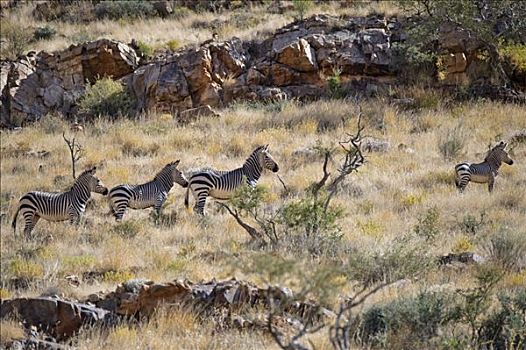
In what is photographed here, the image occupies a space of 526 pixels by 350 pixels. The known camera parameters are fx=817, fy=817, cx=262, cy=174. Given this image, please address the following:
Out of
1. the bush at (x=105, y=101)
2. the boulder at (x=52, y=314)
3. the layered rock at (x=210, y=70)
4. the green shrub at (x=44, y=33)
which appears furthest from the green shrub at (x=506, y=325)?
the green shrub at (x=44, y=33)

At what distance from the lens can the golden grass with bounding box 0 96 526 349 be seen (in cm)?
1043

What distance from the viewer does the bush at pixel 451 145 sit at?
19219 mm

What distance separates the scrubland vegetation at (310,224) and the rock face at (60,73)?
4.08ft

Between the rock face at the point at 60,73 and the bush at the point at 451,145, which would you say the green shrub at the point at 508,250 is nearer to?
the bush at the point at 451,145

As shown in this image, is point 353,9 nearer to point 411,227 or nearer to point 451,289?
point 411,227

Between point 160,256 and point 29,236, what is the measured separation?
2.95m

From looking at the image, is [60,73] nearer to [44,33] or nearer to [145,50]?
[145,50]

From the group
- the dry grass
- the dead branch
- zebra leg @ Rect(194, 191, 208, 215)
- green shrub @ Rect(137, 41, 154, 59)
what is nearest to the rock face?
green shrub @ Rect(137, 41, 154, 59)

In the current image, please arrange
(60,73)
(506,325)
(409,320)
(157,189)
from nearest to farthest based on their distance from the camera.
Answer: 1. (506,325)
2. (409,320)
3. (157,189)
4. (60,73)

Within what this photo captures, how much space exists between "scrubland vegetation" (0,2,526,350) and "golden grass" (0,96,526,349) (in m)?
0.04

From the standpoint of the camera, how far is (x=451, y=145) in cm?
1942

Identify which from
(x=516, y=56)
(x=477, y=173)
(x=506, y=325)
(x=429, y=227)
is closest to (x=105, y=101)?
(x=477, y=173)

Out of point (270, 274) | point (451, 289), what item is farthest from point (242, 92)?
point (270, 274)

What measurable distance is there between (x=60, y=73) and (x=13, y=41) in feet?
9.72
